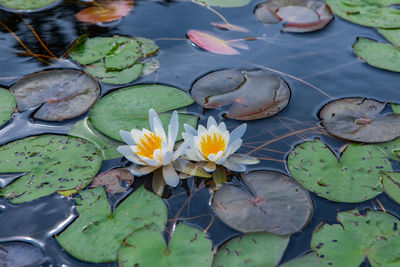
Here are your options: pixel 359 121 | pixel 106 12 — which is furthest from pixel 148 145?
pixel 106 12

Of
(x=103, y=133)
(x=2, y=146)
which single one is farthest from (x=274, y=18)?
(x=2, y=146)

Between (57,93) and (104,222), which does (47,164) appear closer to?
(104,222)

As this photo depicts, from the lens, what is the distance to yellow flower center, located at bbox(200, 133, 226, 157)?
215cm

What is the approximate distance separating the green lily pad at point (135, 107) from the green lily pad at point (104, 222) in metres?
0.49

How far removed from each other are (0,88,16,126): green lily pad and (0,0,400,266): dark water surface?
5cm

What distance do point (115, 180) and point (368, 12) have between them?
3.05 meters

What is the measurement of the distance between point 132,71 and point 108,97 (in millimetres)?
391

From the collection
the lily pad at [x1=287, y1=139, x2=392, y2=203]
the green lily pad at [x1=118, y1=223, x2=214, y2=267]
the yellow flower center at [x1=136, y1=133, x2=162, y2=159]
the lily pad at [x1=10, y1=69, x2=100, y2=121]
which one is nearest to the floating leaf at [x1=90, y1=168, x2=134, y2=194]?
the yellow flower center at [x1=136, y1=133, x2=162, y2=159]

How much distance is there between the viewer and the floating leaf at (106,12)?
3596 millimetres

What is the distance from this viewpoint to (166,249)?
179 centimetres

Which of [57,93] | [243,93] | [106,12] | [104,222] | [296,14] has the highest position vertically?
[296,14]

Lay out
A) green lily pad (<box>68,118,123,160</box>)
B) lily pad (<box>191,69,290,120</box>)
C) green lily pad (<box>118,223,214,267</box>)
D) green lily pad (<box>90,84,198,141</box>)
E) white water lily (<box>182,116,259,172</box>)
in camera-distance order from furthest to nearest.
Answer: lily pad (<box>191,69,290,120</box>) < green lily pad (<box>90,84,198,141</box>) < green lily pad (<box>68,118,123,160</box>) < white water lily (<box>182,116,259,172</box>) < green lily pad (<box>118,223,214,267</box>)

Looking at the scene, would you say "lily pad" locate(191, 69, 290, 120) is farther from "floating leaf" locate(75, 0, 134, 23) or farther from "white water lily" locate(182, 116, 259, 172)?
"floating leaf" locate(75, 0, 134, 23)

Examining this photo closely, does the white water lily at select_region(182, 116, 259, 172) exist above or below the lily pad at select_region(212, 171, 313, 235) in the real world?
above
